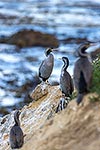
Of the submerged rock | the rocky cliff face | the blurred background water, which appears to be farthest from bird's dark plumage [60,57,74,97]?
the submerged rock

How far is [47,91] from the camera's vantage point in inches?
574

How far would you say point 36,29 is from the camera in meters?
49.5

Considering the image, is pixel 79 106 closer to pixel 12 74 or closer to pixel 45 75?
pixel 45 75

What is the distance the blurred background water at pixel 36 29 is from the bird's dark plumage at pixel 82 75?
14.5 m

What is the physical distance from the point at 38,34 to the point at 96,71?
3505 cm

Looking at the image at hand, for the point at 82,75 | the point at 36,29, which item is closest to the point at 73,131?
the point at 82,75

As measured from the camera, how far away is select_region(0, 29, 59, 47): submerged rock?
43531 millimetres

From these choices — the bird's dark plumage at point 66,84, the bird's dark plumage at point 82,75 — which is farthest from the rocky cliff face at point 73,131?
the bird's dark plumage at point 66,84

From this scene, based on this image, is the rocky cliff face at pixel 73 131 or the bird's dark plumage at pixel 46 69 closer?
the rocky cliff face at pixel 73 131

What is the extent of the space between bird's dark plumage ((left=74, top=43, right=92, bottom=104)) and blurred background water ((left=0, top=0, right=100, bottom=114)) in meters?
14.5

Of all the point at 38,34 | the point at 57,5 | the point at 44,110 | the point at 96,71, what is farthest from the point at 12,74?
the point at 57,5

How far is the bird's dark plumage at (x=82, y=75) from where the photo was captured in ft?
30.2

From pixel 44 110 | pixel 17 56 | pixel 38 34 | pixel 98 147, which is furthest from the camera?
pixel 38 34

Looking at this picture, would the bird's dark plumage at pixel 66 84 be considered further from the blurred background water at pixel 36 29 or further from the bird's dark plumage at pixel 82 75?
the blurred background water at pixel 36 29
